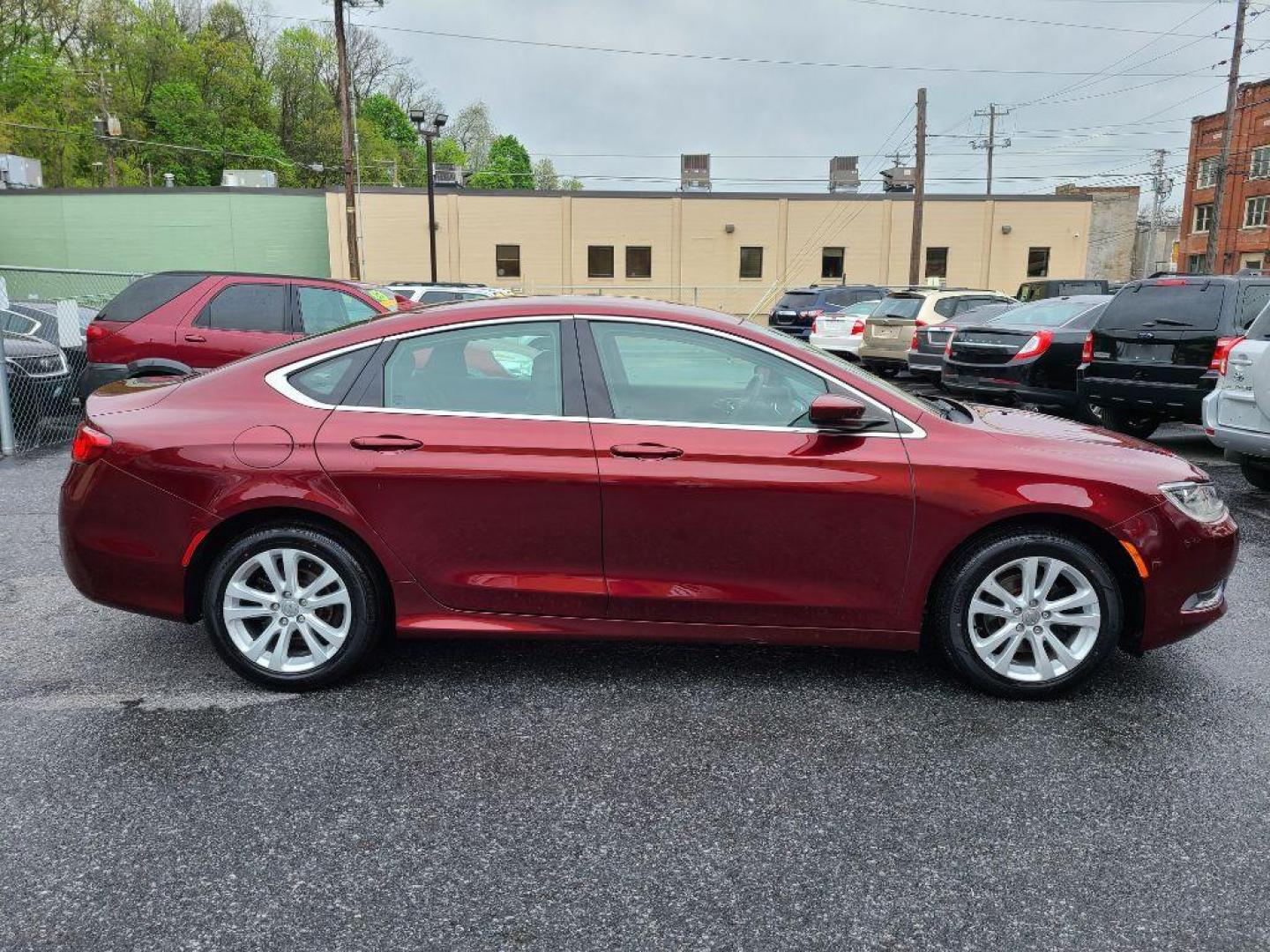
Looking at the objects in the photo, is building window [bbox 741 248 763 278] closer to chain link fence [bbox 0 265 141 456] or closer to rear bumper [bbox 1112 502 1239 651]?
chain link fence [bbox 0 265 141 456]

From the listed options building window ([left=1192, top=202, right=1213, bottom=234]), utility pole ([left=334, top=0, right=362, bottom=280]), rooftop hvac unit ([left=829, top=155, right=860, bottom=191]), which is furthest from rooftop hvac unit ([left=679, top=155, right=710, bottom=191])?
building window ([left=1192, top=202, right=1213, bottom=234])

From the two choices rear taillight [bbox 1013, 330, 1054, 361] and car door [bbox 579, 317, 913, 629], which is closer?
car door [bbox 579, 317, 913, 629]

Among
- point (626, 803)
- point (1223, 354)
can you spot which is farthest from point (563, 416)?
point (1223, 354)

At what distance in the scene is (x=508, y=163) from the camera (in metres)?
90.3

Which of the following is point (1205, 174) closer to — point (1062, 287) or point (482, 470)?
point (1062, 287)

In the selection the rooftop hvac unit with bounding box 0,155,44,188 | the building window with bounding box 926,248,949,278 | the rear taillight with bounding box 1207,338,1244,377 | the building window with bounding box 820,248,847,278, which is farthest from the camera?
the building window with bounding box 926,248,949,278

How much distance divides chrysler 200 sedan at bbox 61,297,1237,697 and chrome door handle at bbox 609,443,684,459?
0.04 feet

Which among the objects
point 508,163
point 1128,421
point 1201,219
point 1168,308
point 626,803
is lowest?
point 626,803

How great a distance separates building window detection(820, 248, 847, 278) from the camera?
39531 mm

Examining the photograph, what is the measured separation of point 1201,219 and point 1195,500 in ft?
197

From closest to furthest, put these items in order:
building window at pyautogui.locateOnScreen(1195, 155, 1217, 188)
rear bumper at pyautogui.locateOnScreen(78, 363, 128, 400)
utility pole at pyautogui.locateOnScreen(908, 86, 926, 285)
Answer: rear bumper at pyautogui.locateOnScreen(78, 363, 128, 400), utility pole at pyautogui.locateOnScreen(908, 86, 926, 285), building window at pyautogui.locateOnScreen(1195, 155, 1217, 188)

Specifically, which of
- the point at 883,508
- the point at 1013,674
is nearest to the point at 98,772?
the point at 883,508

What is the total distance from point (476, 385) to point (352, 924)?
82.0 inches

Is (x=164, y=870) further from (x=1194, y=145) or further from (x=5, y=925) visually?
(x=1194, y=145)
